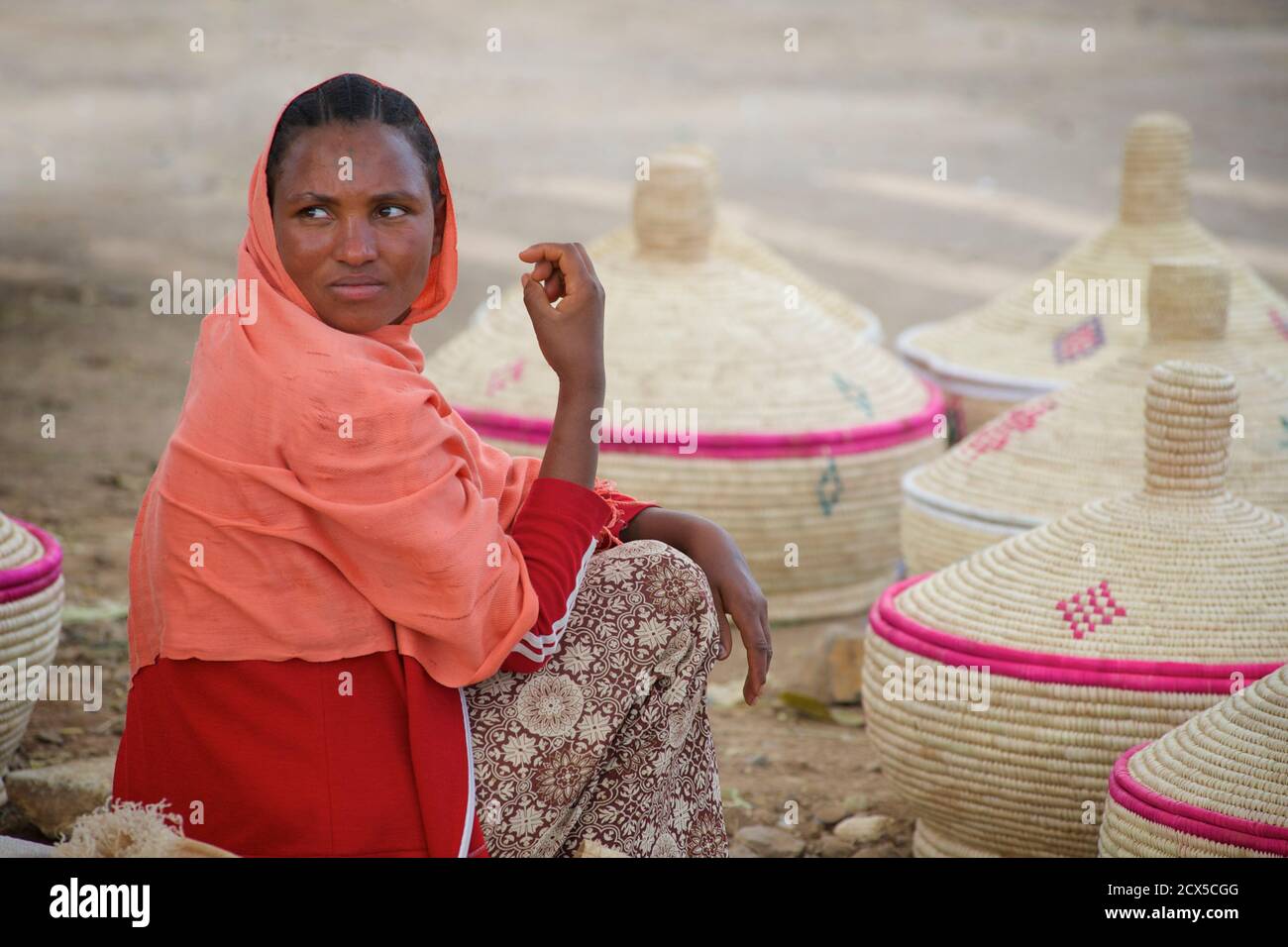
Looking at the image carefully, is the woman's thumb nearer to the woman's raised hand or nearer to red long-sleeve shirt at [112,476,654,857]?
the woman's raised hand

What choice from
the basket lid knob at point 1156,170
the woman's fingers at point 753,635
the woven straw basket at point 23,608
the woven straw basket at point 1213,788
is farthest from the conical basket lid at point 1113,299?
the woven straw basket at point 23,608

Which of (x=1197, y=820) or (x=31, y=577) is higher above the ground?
(x=31, y=577)

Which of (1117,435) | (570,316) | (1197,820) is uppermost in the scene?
(570,316)

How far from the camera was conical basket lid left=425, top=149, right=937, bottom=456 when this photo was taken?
13.4ft

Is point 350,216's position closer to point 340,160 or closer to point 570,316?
point 340,160

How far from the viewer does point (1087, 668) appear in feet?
8.24

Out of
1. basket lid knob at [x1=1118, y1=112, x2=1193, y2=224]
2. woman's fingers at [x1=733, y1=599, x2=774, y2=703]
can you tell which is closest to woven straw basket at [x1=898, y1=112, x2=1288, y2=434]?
basket lid knob at [x1=1118, y1=112, x2=1193, y2=224]

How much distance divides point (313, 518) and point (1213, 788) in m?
1.12

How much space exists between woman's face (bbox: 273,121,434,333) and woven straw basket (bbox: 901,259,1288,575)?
1.76 m

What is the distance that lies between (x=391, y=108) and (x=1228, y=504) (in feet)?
4.80

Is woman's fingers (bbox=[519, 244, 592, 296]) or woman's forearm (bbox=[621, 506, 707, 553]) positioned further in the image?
woman's forearm (bbox=[621, 506, 707, 553])

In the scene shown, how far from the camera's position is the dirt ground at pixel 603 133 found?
7938 millimetres

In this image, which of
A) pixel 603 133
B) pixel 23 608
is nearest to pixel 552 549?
pixel 23 608

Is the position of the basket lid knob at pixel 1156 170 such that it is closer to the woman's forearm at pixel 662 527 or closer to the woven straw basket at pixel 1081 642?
the woven straw basket at pixel 1081 642
